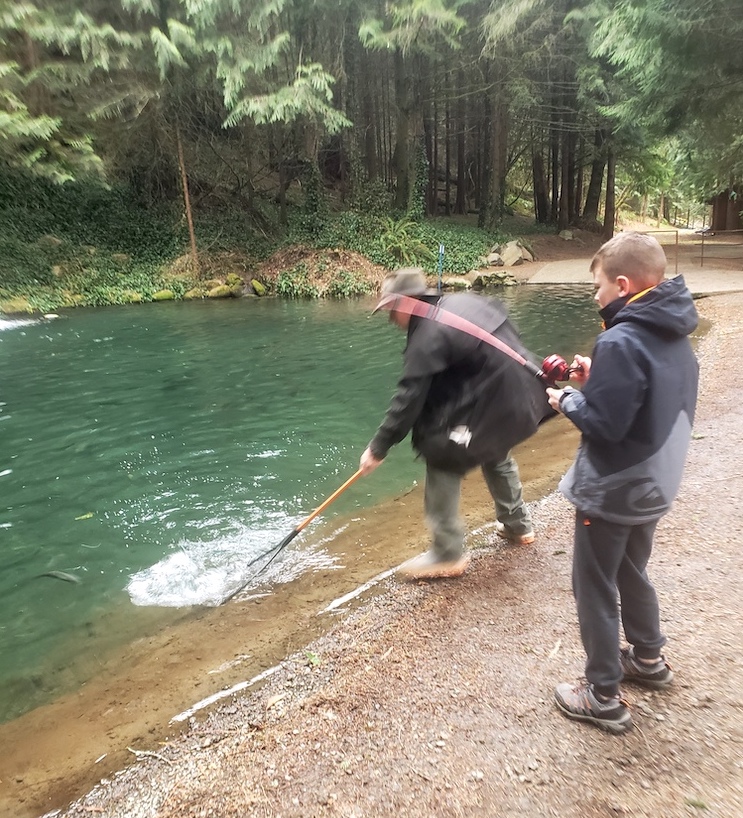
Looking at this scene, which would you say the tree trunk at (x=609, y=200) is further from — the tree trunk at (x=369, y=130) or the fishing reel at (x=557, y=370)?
the fishing reel at (x=557, y=370)

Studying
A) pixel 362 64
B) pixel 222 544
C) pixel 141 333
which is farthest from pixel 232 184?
pixel 222 544

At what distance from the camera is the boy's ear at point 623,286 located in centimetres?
215

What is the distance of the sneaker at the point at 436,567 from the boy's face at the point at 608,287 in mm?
2124

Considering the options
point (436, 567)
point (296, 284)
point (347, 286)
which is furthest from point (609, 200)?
point (436, 567)

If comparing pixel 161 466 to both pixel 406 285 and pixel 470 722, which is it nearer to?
pixel 406 285

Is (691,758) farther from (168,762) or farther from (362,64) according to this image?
(362,64)

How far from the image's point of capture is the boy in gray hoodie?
6.64 feet

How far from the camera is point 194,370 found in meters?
10.7

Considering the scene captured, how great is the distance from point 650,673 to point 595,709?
13.5 inches

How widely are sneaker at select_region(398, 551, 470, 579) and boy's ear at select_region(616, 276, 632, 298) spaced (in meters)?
2.18

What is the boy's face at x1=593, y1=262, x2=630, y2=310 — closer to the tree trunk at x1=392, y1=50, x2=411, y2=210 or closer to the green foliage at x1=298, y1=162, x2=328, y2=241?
the green foliage at x1=298, y1=162, x2=328, y2=241

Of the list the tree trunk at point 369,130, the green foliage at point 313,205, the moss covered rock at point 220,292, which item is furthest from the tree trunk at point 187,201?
the tree trunk at point 369,130

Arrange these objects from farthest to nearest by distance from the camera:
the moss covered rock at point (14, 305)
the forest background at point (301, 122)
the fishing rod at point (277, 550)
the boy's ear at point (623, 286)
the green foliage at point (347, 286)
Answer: the green foliage at point (347, 286) < the moss covered rock at point (14, 305) < the forest background at point (301, 122) < the fishing rod at point (277, 550) < the boy's ear at point (623, 286)

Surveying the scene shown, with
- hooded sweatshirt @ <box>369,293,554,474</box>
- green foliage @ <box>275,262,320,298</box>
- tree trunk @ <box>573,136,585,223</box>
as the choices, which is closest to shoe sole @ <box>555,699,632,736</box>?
hooded sweatshirt @ <box>369,293,554,474</box>
